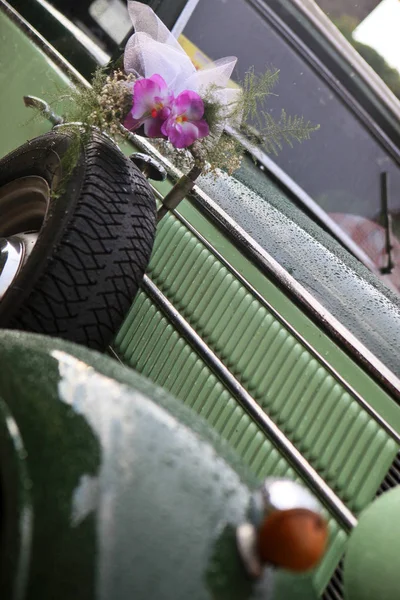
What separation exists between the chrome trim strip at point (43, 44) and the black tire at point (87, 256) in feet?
2.83

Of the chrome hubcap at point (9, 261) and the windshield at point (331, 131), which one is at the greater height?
→ the windshield at point (331, 131)

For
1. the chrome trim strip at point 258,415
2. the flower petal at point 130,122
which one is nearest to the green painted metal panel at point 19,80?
the flower petal at point 130,122

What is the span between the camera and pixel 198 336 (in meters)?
1.81

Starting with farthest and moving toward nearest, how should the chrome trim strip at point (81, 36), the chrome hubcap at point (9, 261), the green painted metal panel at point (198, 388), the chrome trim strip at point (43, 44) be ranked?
the chrome trim strip at point (81, 36)
the chrome trim strip at point (43, 44)
the chrome hubcap at point (9, 261)
the green painted metal panel at point (198, 388)

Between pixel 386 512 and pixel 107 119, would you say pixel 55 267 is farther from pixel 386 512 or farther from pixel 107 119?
pixel 386 512

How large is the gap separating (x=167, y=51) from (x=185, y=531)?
1466mm

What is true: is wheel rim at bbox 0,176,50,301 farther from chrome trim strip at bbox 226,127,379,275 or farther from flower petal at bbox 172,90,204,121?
chrome trim strip at bbox 226,127,379,275

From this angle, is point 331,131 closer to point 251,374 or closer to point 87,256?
point 251,374

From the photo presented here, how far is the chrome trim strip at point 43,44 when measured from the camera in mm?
2482

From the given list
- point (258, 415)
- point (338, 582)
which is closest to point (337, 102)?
point (258, 415)

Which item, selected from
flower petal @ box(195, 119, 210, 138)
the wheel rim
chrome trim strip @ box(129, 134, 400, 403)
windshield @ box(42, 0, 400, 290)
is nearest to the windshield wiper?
windshield @ box(42, 0, 400, 290)

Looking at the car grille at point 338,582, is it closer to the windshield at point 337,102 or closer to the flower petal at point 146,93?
the windshield at point 337,102

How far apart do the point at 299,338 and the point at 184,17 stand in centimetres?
156

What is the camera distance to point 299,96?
92.0 inches
